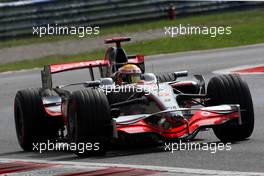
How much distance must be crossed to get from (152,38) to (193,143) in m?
17.5

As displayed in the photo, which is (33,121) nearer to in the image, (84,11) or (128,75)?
(128,75)

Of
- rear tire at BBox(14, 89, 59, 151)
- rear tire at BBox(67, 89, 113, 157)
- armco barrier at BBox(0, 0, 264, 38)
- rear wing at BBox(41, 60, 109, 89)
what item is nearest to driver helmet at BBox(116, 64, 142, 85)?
rear wing at BBox(41, 60, 109, 89)

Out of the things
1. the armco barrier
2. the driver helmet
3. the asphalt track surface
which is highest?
the armco barrier

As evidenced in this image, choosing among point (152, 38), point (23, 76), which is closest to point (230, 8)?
point (152, 38)

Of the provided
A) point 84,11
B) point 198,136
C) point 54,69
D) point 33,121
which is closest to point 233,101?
point 198,136

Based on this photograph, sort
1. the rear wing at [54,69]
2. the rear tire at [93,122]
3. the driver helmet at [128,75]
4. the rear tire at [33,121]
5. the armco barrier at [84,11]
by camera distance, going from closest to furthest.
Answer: the rear tire at [93,122]
the driver helmet at [128,75]
the rear tire at [33,121]
the rear wing at [54,69]
the armco barrier at [84,11]

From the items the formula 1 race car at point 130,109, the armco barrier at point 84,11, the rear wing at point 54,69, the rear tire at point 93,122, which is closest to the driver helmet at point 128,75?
the formula 1 race car at point 130,109

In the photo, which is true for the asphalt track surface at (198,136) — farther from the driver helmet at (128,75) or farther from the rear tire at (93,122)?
the driver helmet at (128,75)

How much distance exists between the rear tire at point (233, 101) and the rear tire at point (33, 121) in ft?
7.35

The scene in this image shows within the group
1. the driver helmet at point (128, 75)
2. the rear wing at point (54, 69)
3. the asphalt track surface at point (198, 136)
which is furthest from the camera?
the rear wing at point (54, 69)

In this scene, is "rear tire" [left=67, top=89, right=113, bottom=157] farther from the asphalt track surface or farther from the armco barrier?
the armco barrier

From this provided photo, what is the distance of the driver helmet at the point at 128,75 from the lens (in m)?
12.3

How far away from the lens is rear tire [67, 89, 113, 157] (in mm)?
10727

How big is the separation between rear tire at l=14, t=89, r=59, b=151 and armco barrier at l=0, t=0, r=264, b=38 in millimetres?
17101
